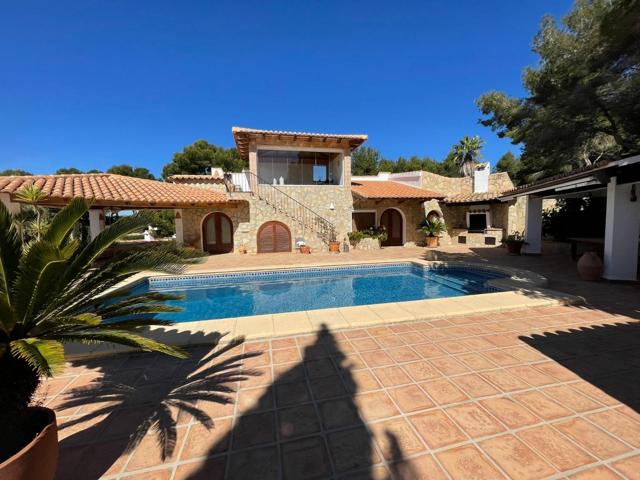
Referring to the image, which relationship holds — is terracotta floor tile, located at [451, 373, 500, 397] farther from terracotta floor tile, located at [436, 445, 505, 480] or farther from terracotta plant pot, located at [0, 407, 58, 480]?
terracotta plant pot, located at [0, 407, 58, 480]

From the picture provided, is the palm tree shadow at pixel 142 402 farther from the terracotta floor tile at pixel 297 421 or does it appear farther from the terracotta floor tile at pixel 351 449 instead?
the terracotta floor tile at pixel 351 449

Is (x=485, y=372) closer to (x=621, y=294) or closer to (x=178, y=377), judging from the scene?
(x=178, y=377)

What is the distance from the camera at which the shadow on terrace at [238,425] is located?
2.12 metres

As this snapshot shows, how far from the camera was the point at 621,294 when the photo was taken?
6375mm

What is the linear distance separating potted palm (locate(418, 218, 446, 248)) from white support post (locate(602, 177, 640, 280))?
9.82 meters

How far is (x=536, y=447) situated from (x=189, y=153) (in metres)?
37.0

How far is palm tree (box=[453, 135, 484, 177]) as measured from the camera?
94.9 feet

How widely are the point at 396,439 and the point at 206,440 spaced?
1664 millimetres

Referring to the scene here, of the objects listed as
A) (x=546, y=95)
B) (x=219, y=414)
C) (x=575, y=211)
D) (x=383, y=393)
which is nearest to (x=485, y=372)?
(x=383, y=393)

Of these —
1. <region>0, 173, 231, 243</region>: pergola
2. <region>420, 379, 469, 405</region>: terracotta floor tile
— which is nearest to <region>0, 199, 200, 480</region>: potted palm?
<region>420, 379, 469, 405</region>: terracotta floor tile

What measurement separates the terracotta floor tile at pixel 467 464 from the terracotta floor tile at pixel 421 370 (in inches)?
38.9

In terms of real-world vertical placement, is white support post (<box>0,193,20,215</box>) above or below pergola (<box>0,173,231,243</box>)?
below

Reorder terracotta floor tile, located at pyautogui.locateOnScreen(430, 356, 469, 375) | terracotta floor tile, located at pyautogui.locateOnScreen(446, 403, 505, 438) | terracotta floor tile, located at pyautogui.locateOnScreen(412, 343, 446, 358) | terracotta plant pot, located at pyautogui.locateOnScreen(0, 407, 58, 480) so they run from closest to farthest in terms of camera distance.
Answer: terracotta plant pot, located at pyautogui.locateOnScreen(0, 407, 58, 480), terracotta floor tile, located at pyautogui.locateOnScreen(446, 403, 505, 438), terracotta floor tile, located at pyautogui.locateOnScreen(430, 356, 469, 375), terracotta floor tile, located at pyautogui.locateOnScreen(412, 343, 446, 358)

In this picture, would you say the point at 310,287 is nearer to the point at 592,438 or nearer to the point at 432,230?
the point at 592,438
